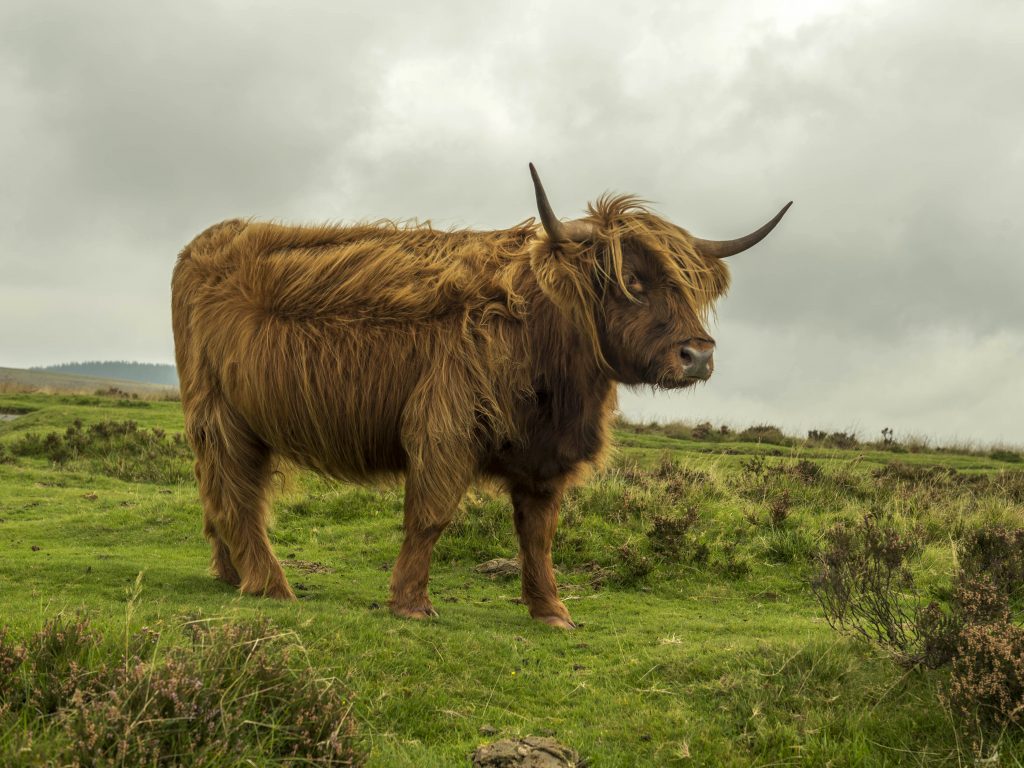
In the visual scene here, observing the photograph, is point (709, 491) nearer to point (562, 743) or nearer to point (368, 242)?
point (368, 242)

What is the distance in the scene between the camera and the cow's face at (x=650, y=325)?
20.0 ft

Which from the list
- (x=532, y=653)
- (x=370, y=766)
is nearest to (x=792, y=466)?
(x=532, y=653)

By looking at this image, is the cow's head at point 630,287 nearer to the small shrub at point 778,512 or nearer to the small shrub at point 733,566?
the small shrub at point 733,566

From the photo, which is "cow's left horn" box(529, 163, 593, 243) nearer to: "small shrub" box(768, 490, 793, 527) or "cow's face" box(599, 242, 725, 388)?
"cow's face" box(599, 242, 725, 388)

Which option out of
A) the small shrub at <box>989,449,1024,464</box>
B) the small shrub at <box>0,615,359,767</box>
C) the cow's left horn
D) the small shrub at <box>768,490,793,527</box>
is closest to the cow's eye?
the cow's left horn

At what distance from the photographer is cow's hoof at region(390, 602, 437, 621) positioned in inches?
250

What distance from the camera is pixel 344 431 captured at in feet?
21.8

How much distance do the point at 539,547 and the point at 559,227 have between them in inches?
97.3

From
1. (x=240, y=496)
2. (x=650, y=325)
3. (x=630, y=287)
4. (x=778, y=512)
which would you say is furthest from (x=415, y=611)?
(x=778, y=512)

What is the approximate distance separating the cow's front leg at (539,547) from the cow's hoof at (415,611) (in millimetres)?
937

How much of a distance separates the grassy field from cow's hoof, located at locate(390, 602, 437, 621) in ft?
0.50

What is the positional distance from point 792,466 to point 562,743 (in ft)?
32.3

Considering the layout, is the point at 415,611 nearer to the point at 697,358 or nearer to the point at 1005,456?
the point at 697,358

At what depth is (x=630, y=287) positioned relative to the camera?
20.9 feet
